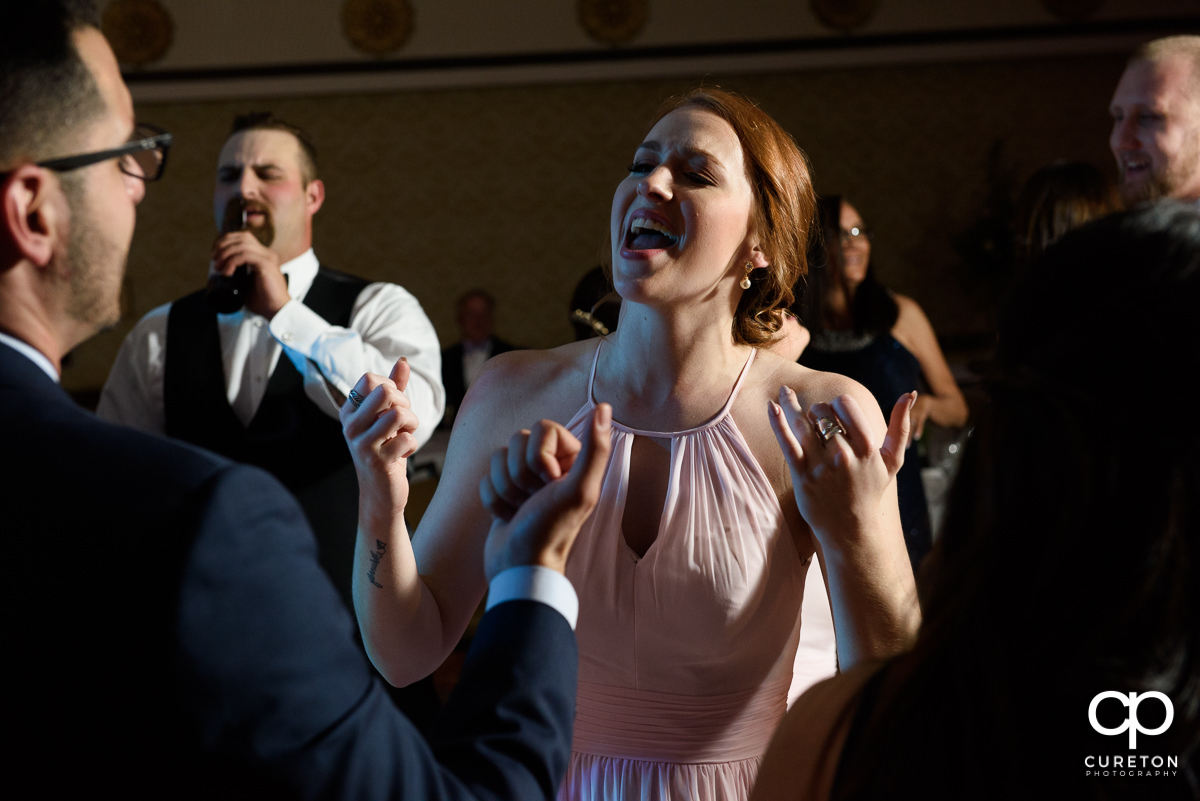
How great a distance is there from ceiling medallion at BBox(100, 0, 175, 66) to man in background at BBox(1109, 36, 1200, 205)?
6.50 m

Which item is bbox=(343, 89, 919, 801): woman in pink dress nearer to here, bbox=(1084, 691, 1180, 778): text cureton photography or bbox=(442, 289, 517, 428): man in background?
bbox=(1084, 691, 1180, 778): text cureton photography

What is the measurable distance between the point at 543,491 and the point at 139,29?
7.29 meters

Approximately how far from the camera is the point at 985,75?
7082mm

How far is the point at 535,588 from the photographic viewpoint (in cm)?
97

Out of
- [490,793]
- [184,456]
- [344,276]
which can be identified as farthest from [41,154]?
[344,276]

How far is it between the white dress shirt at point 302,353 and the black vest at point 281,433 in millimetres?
31

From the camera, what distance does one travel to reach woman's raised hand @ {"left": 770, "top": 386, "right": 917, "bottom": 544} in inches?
51.8

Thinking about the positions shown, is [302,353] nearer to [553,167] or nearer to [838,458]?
[838,458]

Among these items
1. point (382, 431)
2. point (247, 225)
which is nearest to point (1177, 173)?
point (382, 431)

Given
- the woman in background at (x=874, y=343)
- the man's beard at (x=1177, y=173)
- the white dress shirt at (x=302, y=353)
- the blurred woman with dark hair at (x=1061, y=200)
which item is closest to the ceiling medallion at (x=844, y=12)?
the woman in background at (x=874, y=343)

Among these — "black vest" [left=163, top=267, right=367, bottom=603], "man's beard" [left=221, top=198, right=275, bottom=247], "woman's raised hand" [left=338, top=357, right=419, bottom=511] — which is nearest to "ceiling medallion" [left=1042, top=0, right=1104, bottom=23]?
"man's beard" [left=221, top=198, right=275, bottom=247]

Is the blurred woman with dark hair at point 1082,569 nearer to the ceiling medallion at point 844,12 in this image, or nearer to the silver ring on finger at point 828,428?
the silver ring on finger at point 828,428

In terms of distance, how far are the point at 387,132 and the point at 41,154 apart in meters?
6.63

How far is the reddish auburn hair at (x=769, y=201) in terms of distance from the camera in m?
1.66
